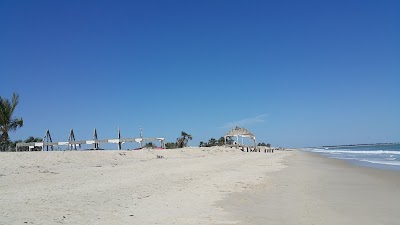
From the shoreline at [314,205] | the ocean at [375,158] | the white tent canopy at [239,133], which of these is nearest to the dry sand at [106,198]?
the shoreline at [314,205]

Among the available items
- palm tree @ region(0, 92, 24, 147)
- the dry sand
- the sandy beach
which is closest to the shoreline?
the sandy beach

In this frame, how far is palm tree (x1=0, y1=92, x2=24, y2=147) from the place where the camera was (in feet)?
104

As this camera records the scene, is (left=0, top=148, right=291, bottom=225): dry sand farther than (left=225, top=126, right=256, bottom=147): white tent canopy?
No

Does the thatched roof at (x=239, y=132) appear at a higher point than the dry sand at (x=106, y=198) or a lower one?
higher

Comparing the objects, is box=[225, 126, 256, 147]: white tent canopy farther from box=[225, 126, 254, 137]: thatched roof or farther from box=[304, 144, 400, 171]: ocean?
box=[304, 144, 400, 171]: ocean

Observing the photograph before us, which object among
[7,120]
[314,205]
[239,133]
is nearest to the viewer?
[314,205]

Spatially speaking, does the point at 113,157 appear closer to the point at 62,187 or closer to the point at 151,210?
the point at 62,187

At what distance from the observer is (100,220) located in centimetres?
627

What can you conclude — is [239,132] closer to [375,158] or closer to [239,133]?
[239,133]

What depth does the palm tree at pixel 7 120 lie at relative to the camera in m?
31.8

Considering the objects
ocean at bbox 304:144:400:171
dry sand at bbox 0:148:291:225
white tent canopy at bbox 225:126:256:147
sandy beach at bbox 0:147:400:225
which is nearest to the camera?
dry sand at bbox 0:148:291:225

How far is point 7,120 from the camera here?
3238 centimetres

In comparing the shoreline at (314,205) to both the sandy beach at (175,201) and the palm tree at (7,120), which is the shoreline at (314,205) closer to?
the sandy beach at (175,201)

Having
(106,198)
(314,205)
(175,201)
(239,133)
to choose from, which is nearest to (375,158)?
(239,133)
